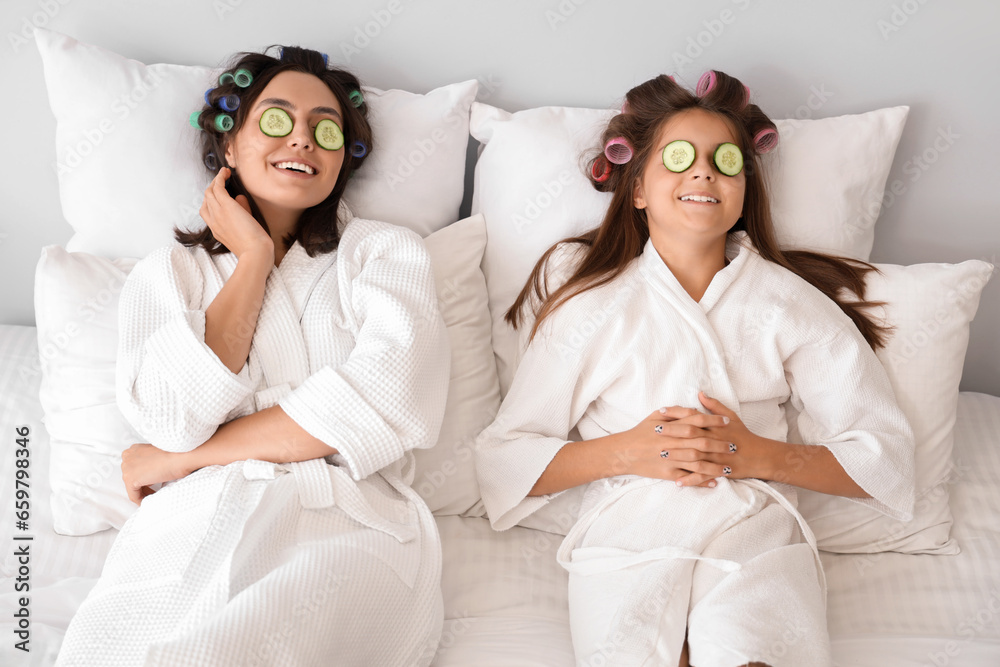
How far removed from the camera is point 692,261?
1646mm

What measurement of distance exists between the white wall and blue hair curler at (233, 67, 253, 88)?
0.31m

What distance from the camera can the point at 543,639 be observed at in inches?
57.3

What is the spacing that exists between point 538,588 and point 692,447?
1.44ft

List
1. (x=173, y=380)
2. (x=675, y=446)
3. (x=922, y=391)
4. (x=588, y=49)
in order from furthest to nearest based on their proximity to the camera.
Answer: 1. (x=588, y=49)
2. (x=922, y=391)
3. (x=675, y=446)
4. (x=173, y=380)

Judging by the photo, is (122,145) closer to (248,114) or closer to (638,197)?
(248,114)

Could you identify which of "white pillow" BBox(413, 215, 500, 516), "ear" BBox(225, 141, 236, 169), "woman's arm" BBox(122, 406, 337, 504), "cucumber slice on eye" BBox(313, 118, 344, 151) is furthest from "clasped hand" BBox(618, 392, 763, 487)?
"ear" BBox(225, 141, 236, 169)

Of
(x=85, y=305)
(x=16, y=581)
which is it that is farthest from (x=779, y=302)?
(x=16, y=581)

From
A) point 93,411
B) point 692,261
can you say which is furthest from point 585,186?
point 93,411

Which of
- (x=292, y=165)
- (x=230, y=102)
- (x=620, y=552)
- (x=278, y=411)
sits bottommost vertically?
(x=620, y=552)

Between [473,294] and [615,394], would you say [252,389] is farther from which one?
[615,394]

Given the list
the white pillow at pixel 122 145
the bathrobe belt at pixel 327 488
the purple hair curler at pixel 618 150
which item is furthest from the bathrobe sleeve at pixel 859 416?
the white pillow at pixel 122 145

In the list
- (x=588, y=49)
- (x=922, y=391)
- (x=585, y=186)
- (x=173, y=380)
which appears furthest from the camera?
(x=588, y=49)

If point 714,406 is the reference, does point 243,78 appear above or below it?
above

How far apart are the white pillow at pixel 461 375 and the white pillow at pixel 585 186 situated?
51mm
